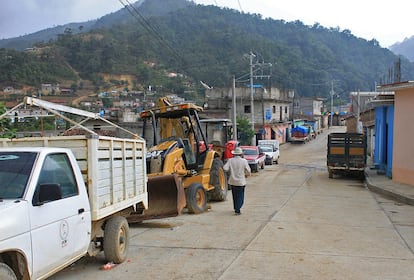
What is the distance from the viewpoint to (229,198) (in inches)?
664

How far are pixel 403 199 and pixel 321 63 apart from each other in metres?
117

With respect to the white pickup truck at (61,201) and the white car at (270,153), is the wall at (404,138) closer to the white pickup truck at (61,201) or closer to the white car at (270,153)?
the white pickup truck at (61,201)

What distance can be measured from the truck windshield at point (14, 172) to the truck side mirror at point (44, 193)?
16cm

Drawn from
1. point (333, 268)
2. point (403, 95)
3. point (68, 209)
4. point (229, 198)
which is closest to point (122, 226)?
point (68, 209)

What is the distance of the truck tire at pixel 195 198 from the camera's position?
41.9ft

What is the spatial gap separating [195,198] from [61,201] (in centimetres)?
727

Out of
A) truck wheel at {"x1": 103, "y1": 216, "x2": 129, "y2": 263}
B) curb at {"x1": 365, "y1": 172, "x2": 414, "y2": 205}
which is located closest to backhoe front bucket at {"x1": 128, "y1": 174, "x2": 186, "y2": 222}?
truck wheel at {"x1": 103, "y1": 216, "x2": 129, "y2": 263}

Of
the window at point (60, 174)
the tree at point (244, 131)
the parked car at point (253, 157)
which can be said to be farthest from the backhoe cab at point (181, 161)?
the tree at point (244, 131)

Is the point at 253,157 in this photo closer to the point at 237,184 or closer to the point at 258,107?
the point at 237,184

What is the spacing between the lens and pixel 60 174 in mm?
6078

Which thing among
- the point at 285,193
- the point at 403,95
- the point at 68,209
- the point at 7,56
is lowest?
the point at 285,193

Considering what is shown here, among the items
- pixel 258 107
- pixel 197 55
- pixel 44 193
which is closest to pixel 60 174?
pixel 44 193

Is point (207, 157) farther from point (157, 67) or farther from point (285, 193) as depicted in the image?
point (157, 67)

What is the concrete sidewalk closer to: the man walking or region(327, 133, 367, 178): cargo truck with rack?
region(327, 133, 367, 178): cargo truck with rack
